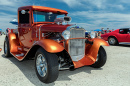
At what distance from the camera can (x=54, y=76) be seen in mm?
2668

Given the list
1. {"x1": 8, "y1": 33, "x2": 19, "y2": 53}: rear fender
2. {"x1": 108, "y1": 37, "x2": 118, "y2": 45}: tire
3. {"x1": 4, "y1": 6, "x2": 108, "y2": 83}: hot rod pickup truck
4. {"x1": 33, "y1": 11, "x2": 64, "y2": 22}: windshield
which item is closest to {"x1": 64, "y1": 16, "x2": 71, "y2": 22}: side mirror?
{"x1": 4, "y1": 6, "x2": 108, "y2": 83}: hot rod pickup truck

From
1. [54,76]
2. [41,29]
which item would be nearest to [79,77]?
[54,76]

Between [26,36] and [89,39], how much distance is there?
2242mm

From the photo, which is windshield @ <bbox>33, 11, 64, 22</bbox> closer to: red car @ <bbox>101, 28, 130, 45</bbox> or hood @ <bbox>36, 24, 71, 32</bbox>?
hood @ <bbox>36, 24, 71, 32</bbox>

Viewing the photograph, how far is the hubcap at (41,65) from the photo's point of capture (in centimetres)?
291

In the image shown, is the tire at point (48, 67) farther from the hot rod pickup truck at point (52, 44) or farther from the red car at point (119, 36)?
the red car at point (119, 36)

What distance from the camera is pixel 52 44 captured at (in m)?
2.78

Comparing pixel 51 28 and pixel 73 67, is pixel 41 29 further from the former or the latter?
pixel 73 67

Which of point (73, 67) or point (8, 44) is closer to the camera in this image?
point (73, 67)

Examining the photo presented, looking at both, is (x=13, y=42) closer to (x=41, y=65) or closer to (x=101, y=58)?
(x=41, y=65)

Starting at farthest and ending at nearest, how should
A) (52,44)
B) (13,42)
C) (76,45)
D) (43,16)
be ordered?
(13,42) < (43,16) < (76,45) < (52,44)

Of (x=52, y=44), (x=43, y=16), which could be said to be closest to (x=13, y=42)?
(x=43, y=16)

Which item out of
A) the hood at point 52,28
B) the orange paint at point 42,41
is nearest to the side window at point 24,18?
the orange paint at point 42,41

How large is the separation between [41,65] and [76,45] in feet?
3.55
